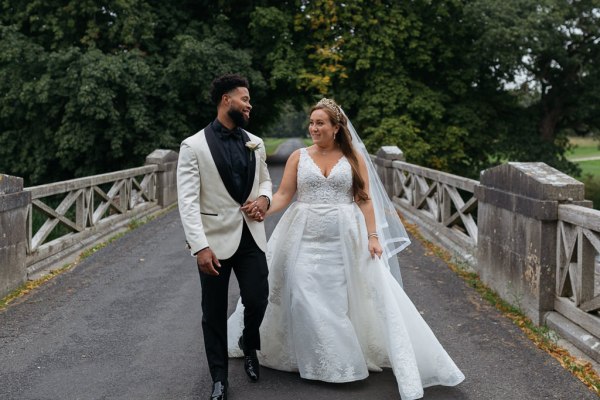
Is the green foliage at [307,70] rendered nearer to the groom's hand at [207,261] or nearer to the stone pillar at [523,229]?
the stone pillar at [523,229]

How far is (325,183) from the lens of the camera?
15.8 ft

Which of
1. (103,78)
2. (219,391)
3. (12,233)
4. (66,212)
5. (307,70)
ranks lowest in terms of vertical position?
(219,391)

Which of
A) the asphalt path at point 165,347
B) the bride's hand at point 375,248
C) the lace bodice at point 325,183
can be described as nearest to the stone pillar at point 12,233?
the asphalt path at point 165,347

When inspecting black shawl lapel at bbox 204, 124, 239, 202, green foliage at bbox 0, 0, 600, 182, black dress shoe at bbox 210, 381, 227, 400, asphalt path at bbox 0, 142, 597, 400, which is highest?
green foliage at bbox 0, 0, 600, 182

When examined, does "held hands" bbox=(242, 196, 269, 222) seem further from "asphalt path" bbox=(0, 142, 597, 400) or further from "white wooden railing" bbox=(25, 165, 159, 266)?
"white wooden railing" bbox=(25, 165, 159, 266)

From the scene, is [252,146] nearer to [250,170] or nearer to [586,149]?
[250,170]

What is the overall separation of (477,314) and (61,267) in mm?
5392

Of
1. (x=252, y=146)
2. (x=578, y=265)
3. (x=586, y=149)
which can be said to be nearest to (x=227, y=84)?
(x=252, y=146)

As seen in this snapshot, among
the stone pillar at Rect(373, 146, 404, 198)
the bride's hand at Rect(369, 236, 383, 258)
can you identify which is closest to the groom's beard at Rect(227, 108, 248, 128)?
the bride's hand at Rect(369, 236, 383, 258)

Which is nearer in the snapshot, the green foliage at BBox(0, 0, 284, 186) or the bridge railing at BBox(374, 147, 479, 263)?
the bridge railing at BBox(374, 147, 479, 263)

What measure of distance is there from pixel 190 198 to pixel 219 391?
1250 mm

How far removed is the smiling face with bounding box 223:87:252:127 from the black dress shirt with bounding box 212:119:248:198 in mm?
111

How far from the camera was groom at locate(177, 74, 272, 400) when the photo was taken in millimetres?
4188

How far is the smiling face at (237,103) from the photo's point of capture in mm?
4277
